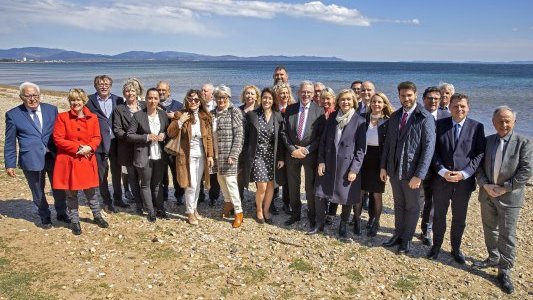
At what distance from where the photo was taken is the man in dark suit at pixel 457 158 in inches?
214

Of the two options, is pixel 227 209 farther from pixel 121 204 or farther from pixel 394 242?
pixel 394 242

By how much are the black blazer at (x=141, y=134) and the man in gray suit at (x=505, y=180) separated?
5.17 m

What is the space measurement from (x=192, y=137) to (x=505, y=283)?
5193 millimetres

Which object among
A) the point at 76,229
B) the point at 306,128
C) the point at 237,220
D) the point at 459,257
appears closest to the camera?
the point at 459,257

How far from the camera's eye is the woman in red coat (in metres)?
5.99

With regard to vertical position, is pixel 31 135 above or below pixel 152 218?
above

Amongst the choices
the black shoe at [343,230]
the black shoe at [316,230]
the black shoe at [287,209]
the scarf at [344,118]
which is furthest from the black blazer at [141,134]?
the black shoe at [343,230]

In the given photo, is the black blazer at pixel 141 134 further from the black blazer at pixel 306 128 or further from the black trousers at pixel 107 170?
the black blazer at pixel 306 128

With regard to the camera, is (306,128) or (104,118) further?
(104,118)

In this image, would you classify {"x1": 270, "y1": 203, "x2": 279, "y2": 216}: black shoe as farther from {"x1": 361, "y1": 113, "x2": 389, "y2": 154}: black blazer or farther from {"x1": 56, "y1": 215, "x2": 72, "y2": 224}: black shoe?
{"x1": 56, "y1": 215, "x2": 72, "y2": 224}: black shoe

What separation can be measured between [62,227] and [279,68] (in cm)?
541

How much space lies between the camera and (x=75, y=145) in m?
6.00

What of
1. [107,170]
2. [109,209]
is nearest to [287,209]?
[109,209]

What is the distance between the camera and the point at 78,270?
5320 millimetres
